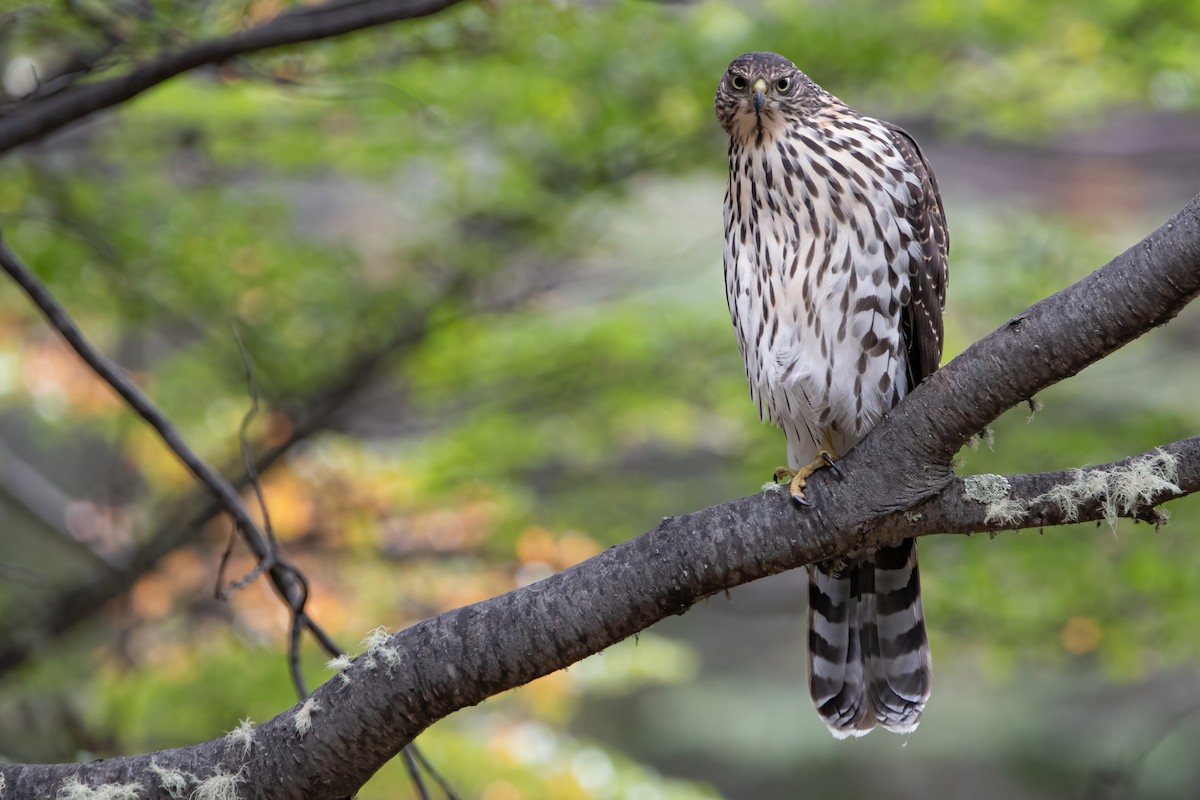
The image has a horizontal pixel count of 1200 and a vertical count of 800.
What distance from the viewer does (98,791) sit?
227 centimetres

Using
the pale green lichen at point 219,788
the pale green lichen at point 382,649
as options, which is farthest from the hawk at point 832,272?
the pale green lichen at point 219,788

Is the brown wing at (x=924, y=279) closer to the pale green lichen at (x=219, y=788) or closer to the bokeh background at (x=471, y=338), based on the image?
the bokeh background at (x=471, y=338)

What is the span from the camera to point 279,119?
18.0ft

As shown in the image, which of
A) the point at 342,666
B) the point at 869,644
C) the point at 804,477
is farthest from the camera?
the point at 869,644

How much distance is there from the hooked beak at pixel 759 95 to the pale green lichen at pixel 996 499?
133 centimetres

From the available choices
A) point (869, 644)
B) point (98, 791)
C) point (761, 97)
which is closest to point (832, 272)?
point (761, 97)

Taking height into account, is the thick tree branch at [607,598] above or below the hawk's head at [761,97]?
below

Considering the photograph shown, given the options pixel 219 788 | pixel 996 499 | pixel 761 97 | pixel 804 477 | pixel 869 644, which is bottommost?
pixel 219 788

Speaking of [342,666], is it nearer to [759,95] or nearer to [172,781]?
[172,781]

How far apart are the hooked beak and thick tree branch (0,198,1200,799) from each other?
1188 mm

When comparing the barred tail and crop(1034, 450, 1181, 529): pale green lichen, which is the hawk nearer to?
the barred tail

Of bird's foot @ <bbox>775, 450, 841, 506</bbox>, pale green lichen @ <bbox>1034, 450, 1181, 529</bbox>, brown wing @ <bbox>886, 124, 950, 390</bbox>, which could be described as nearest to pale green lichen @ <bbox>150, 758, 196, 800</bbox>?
bird's foot @ <bbox>775, 450, 841, 506</bbox>

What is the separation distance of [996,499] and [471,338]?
368 cm

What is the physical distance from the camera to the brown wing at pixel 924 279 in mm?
3191
